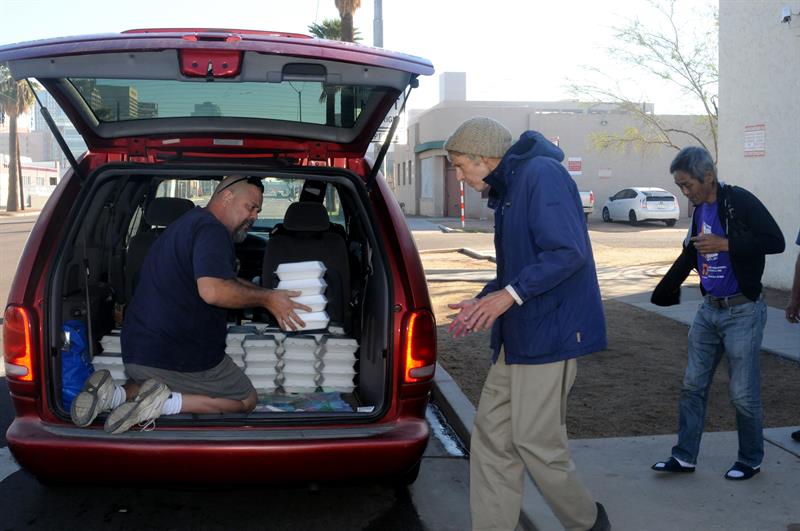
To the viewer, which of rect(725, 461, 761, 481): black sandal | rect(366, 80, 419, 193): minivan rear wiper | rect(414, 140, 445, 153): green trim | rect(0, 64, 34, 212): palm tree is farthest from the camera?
rect(0, 64, 34, 212): palm tree

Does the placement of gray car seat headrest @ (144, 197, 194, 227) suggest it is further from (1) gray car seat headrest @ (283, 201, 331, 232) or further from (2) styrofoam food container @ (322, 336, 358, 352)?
(2) styrofoam food container @ (322, 336, 358, 352)

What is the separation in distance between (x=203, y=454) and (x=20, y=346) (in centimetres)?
99

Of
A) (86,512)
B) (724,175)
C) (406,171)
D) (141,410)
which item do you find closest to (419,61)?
(141,410)

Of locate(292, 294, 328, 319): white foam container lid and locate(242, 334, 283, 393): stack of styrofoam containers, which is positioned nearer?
locate(292, 294, 328, 319): white foam container lid

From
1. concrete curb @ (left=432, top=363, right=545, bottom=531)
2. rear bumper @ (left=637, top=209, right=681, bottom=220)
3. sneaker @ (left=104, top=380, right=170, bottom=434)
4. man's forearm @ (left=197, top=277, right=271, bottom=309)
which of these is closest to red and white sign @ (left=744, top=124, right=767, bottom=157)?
concrete curb @ (left=432, top=363, right=545, bottom=531)

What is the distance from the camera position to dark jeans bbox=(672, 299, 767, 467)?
15.0 ft

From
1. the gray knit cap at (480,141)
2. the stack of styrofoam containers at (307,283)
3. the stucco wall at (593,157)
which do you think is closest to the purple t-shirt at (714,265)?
the gray knit cap at (480,141)

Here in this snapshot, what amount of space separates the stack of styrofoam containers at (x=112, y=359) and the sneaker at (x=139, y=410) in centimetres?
58

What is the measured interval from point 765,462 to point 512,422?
2068 mm

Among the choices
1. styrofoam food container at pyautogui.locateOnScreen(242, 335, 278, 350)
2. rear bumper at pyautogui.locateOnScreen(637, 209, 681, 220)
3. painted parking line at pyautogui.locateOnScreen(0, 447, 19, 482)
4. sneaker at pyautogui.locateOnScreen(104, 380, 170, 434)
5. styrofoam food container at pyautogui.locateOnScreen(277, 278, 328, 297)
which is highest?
styrofoam food container at pyautogui.locateOnScreen(277, 278, 328, 297)

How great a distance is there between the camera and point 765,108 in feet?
40.9

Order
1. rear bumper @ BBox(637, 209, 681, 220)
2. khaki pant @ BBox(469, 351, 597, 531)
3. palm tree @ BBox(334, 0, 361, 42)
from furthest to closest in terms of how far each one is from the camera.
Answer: rear bumper @ BBox(637, 209, 681, 220), palm tree @ BBox(334, 0, 361, 42), khaki pant @ BBox(469, 351, 597, 531)

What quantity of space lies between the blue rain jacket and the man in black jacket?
1.24 meters

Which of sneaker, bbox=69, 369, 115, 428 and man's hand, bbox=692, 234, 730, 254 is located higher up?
man's hand, bbox=692, 234, 730, 254
